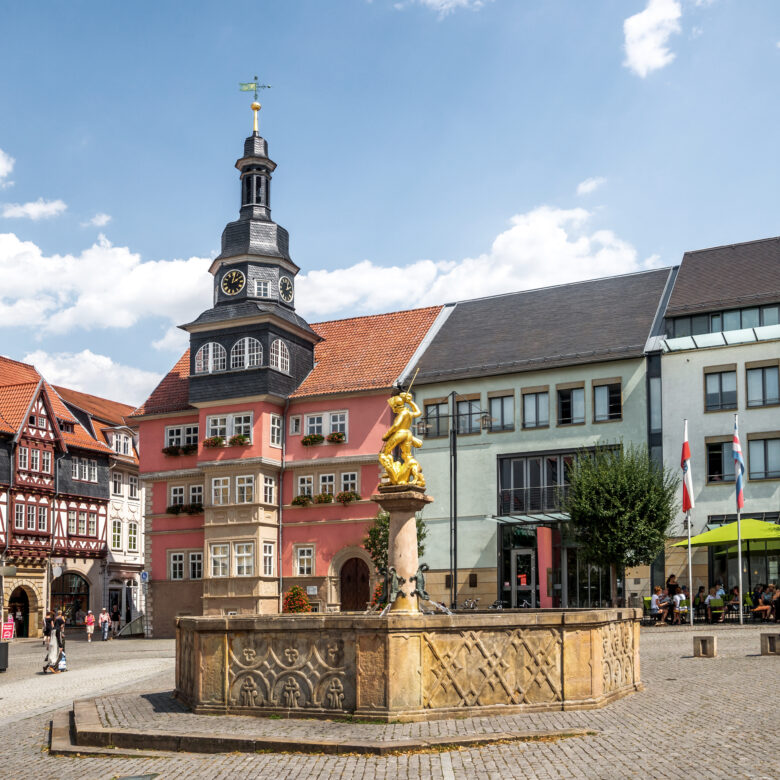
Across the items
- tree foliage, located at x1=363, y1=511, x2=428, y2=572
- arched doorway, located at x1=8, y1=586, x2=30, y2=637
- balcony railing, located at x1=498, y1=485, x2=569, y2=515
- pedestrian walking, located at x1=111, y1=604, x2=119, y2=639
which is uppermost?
balcony railing, located at x1=498, y1=485, x2=569, y2=515

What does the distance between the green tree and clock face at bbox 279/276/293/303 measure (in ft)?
61.5

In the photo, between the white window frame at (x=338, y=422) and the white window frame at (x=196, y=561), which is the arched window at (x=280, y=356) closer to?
the white window frame at (x=338, y=422)

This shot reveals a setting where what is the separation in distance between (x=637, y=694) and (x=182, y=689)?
7.05 meters

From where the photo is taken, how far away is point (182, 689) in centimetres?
1717

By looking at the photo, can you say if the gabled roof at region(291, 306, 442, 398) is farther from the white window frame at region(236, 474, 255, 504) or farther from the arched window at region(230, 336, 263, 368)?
the white window frame at region(236, 474, 255, 504)

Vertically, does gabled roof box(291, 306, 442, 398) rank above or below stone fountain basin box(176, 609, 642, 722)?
above

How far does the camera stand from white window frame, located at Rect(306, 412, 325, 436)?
49594mm

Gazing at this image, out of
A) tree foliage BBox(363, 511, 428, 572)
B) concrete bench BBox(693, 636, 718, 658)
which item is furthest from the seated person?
concrete bench BBox(693, 636, 718, 658)

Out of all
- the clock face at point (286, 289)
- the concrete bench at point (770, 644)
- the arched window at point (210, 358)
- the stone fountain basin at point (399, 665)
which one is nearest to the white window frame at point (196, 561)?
the arched window at point (210, 358)

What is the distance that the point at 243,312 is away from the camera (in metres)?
49.9

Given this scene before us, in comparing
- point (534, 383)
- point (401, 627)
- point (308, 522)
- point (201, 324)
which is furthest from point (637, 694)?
point (201, 324)

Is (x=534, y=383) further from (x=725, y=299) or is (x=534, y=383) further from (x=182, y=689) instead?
(x=182, y=689)

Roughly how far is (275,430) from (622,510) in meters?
17.5

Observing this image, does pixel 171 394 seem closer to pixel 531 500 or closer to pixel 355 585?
pixel 355 585
